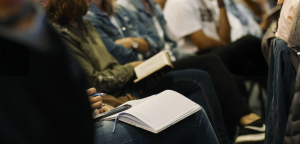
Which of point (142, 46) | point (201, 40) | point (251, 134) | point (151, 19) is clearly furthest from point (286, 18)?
point (151, 19)

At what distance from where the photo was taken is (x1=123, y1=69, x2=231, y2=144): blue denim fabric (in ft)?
4.36

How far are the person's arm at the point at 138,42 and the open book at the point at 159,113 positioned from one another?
0.76m

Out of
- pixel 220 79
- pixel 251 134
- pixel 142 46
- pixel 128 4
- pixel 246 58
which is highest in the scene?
pixel 128 4

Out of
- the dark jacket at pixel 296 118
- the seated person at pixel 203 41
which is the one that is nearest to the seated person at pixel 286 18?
the dark jacket at pixel 296 118

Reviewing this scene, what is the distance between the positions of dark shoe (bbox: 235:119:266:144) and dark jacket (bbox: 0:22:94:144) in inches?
43.5

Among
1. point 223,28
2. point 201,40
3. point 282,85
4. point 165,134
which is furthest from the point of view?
point 223,28

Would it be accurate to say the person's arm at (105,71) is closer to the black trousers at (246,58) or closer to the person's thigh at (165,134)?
the person's thigh at (165,134)

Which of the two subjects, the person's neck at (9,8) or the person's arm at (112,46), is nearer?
the person's neck at (9,8)

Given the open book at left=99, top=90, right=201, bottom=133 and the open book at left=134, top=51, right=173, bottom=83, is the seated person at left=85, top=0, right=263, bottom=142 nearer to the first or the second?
the open book at left=134, top=51, right=173, bottom=83

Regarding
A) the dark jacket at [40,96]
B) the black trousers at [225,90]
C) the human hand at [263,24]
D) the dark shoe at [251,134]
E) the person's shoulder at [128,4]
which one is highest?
the dark jacket at [40,96]

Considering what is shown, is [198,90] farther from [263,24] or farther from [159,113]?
[263,24]

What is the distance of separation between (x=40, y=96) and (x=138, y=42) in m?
1.22

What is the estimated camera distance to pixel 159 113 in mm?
861

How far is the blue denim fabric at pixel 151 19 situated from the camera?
203 centimetres
